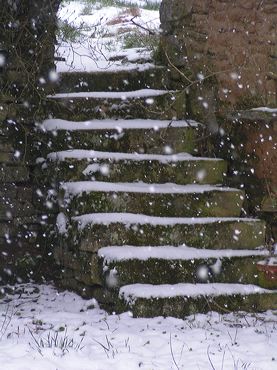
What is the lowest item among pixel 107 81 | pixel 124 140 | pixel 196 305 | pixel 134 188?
pixel 196 305

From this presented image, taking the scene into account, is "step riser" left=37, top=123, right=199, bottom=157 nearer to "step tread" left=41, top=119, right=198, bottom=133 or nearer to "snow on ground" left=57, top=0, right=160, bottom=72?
"step tread" left=41, top=119, right=198, bottom=133

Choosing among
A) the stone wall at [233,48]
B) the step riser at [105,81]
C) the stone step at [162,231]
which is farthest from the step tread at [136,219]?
the step riser at [105,81]

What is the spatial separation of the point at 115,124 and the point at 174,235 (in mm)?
1238

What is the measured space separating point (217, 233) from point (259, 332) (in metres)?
1.06

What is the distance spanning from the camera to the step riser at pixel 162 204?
543 cm

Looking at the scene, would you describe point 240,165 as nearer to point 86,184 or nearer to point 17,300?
point 86,184

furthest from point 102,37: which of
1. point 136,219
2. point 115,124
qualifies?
point 136,219

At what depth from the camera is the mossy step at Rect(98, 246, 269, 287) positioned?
5.04m

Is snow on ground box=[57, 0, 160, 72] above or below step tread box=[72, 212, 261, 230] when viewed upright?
above

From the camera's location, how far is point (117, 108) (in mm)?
6301

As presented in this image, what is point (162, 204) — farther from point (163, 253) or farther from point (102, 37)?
point (102, 37)

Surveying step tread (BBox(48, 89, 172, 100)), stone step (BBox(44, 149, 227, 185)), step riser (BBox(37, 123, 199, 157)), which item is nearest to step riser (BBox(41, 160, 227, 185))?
stone step (BBox(44, 149, 227, 185))

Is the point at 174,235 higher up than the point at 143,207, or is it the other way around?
the point at 143,207

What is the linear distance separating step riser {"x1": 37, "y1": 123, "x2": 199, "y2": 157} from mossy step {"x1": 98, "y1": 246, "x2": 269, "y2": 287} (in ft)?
3.50
